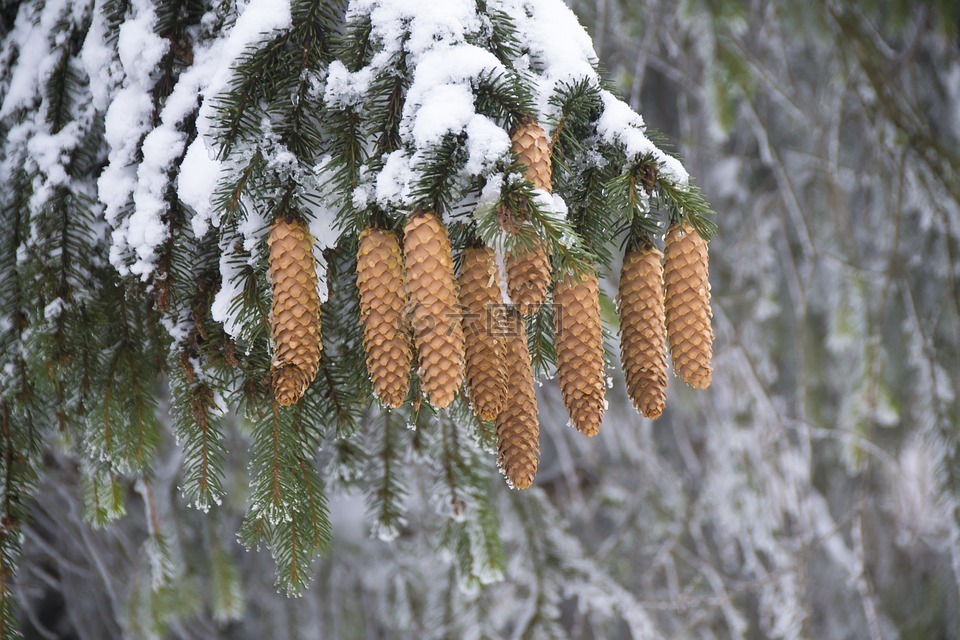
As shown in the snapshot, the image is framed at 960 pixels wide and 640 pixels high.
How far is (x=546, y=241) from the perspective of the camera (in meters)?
0.80

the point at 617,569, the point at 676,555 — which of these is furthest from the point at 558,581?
the point at 676,555

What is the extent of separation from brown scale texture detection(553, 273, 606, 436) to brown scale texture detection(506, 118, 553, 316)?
4cm

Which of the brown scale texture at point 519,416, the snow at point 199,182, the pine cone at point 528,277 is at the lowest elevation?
the brown scale texture at point 519,416

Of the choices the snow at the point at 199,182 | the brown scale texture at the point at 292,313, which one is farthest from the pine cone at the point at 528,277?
the snow at the point at 199,182

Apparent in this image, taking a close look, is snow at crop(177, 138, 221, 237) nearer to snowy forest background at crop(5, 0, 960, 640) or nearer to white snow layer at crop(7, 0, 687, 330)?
white snow layer at crop(7, 0, 687, 330)

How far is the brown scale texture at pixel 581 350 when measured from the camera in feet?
2.77

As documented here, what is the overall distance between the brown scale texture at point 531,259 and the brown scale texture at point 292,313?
244mm

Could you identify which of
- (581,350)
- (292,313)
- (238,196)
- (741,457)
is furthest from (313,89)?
(741,457)

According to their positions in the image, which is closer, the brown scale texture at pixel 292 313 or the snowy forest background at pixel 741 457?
the brown scale texture at pixel 292 313

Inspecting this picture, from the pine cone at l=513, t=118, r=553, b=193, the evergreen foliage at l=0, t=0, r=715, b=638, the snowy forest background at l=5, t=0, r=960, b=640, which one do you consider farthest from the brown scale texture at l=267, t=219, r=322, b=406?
the snowy forest background at l=5, t=0, r=960, b=640

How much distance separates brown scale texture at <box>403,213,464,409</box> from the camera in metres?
0.78

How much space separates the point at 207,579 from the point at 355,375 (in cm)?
160

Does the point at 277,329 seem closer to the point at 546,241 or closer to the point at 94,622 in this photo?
the point at 546,241

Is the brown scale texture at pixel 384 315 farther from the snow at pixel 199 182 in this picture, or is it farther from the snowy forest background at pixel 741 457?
the snowy forest background at pixel 741 457
